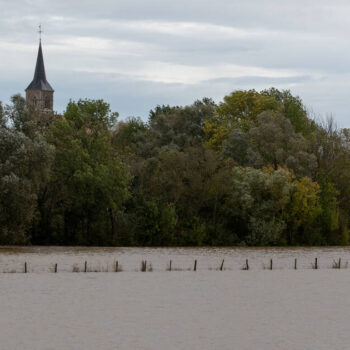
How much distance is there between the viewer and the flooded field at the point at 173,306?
35.4 metres

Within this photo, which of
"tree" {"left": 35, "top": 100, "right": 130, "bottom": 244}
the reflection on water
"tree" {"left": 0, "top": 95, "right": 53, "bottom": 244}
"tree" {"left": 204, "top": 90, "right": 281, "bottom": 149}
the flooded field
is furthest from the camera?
"tree" {"left": 204, "top": 90, "right": 281, "bottom": 149}

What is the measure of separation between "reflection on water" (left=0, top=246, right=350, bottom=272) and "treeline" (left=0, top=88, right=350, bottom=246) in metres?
4.27

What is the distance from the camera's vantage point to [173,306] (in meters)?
46.9

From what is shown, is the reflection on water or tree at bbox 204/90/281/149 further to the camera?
tree at bbox 204/90/281/149

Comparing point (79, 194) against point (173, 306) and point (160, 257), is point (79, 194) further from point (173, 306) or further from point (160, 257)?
point (173, 306)

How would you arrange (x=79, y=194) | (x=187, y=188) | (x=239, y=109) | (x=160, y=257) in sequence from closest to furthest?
(x=160, y=257), (x=79, y=194), (x=187, y=188), (x=239, y=109)

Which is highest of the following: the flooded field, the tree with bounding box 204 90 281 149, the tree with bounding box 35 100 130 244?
the tree with bounding box 204 90 281 149

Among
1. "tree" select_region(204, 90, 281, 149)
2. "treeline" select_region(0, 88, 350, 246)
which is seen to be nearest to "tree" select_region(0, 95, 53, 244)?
"treeline" select_region(0, 88, 350, 246)

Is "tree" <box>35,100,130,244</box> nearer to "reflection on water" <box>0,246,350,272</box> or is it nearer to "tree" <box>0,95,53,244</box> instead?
"reflection on water" <box>0,246,350,272</box>

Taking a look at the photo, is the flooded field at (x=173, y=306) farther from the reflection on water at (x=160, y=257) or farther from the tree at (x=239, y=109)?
the tree at (x=239, y=109)

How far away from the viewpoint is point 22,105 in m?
87.1

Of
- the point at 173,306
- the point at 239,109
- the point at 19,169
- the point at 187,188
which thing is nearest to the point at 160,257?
the point at 19,169

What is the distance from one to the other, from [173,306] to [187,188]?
53.8 metres

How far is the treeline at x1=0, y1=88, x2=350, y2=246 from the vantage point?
9456cm
